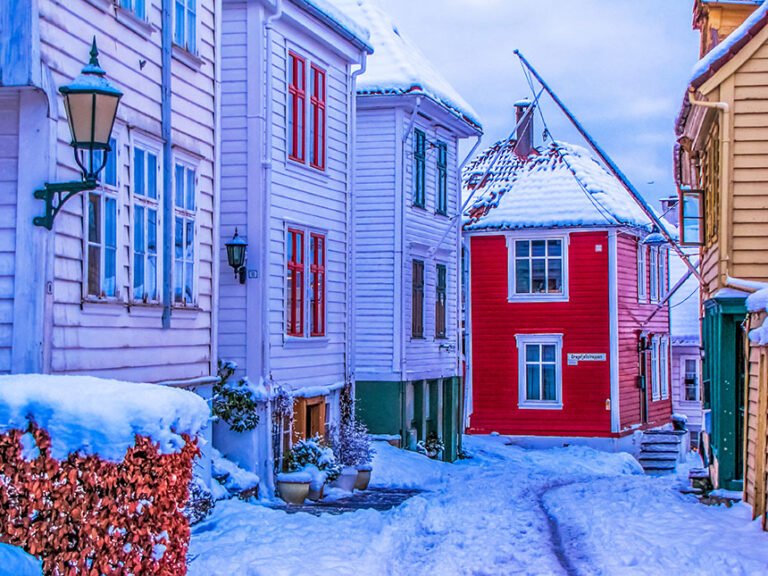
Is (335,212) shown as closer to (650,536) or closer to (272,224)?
(272,224)

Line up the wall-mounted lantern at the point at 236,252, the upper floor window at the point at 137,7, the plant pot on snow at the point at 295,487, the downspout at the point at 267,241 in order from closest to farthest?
the upper floor window at the point at 137,7, the wall-mounted lantern at the point at 236,252, the plant pot on snow at the point at 295,487, the downspout at the point at 267,241

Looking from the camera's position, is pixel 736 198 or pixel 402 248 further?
pixel 402 248

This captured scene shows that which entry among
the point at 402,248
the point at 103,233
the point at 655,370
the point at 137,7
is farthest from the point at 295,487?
the point at 655,370

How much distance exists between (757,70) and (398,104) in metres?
9.29

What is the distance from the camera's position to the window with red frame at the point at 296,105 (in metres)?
17.7

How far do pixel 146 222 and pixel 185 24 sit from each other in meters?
2.69

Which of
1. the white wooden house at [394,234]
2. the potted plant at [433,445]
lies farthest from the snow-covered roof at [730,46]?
the potted plant at [433,445]

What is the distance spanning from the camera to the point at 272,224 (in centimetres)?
1691

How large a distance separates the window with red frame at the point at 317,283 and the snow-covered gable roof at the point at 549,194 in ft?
40.3

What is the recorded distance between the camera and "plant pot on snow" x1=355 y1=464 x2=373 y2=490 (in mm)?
17922

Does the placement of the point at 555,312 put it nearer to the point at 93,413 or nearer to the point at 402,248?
the point at 402,248

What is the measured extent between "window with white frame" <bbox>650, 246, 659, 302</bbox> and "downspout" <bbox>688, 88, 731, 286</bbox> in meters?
19.9

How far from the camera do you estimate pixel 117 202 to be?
1097 cm

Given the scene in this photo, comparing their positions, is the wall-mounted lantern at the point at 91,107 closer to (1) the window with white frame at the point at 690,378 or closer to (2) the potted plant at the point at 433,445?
(2) the potted plant at the point at 433,445
